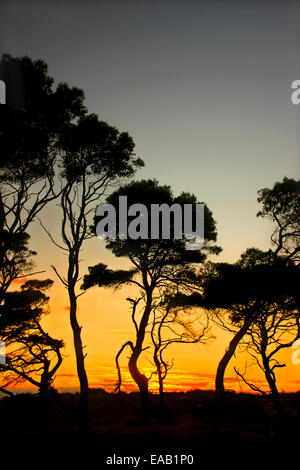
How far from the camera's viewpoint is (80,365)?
12.5m

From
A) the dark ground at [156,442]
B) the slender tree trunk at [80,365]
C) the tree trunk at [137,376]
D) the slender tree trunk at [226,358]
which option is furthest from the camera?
the tree trunk at [137,376]

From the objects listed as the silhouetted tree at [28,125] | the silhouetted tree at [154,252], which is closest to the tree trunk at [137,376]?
the silhouetted tree at [154,252]

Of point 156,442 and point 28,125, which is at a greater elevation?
point 28,125

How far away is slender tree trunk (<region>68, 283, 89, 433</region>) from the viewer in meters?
11.9

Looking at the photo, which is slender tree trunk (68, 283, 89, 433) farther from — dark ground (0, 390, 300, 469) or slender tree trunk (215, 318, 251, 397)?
slender tree trunk (215, 318, 251, 397)

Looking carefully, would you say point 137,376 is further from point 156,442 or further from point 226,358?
point 156,442

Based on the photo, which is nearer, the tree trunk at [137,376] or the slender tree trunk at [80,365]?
the slender tree trunk at [80,365]

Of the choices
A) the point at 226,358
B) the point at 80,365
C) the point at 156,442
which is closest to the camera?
the point at 156,442

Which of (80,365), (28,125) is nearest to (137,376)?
(80,365)

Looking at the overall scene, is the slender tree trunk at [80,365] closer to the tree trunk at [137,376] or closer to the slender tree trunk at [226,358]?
the tree trunk at [137,376]

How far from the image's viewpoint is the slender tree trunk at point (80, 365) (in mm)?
11875

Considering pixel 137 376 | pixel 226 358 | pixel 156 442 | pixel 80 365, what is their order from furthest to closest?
pixel 137 376, pixel 226 358, pixel 80 365, pixel 156 442
